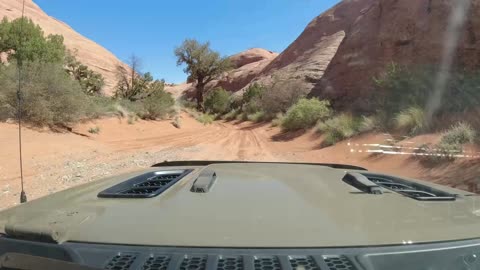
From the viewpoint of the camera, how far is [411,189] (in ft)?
8.78

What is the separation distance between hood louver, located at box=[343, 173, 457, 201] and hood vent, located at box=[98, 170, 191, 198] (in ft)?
3.42

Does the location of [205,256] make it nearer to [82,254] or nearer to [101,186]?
[82,254]

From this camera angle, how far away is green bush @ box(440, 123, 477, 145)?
468 inches

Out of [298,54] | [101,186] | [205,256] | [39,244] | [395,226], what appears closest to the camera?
[205,256]

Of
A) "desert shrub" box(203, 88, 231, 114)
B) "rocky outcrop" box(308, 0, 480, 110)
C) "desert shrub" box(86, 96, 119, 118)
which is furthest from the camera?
"desert shrub" box(203, 88, 231, 114)

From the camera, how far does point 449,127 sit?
1373 cm

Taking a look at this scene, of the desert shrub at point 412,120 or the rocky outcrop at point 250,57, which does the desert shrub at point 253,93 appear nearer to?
the desert shrub at point 412,120

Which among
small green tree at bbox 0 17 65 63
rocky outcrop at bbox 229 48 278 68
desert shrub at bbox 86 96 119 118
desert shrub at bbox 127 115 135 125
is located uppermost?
rocky outcrop at bbox 229 48 278 68

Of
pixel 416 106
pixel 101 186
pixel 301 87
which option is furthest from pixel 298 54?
pixel 101 186

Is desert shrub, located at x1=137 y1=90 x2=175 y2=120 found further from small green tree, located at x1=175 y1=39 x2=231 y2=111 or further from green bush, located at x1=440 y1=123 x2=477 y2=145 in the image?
small green tree, located at x1=175 y1=39 x2=231 y2=111

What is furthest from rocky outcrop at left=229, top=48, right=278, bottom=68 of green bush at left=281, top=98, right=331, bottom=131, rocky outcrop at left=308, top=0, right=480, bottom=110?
green bush at left=281, top=98, right=331, bottom=131

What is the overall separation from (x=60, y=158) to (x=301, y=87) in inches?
1012

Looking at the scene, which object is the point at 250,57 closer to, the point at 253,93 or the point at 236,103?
the point at 236,103

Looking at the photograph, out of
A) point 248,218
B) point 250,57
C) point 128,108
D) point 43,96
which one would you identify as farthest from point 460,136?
point 250,57
